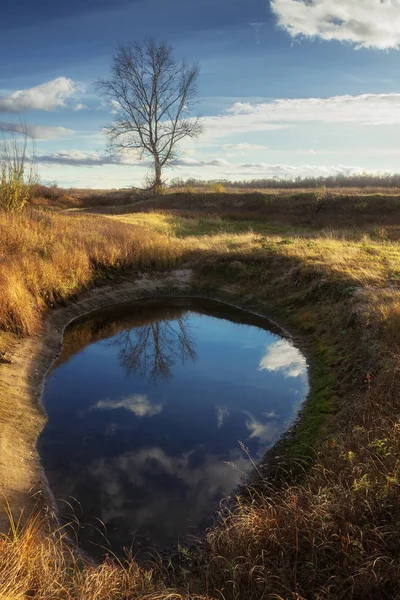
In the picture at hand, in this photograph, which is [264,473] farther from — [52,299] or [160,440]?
[52,299]

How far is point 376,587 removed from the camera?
3.40m

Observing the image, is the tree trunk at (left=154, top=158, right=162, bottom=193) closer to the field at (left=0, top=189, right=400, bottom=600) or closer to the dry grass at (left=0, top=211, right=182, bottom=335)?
the field at (left=0, top=189, right=400, bottom=600)

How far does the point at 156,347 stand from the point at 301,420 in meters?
5.53

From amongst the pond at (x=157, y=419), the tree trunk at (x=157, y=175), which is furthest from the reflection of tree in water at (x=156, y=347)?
the tree trunk at (x=157, y=175)

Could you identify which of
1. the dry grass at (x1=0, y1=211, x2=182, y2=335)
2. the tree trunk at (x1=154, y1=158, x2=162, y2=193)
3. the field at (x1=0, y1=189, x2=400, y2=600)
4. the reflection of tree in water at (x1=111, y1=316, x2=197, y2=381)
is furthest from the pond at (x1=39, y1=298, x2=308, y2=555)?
the tree trunk at (x1=154, y1=158, x2=162, y2=193)

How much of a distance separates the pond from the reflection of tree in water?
32 millimetres

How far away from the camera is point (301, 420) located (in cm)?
831

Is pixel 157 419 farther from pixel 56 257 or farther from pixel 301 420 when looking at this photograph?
pixel 56 257

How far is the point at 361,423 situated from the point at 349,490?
2.24 m

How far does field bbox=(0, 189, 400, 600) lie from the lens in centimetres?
373

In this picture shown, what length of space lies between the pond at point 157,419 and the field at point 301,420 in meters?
0.50

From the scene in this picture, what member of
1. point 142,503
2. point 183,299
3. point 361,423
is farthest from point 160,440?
point 183,299

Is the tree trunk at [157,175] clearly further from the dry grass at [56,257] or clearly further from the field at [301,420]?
the dry grass at [56,257]

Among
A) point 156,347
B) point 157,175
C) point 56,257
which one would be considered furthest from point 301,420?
point 157,175
